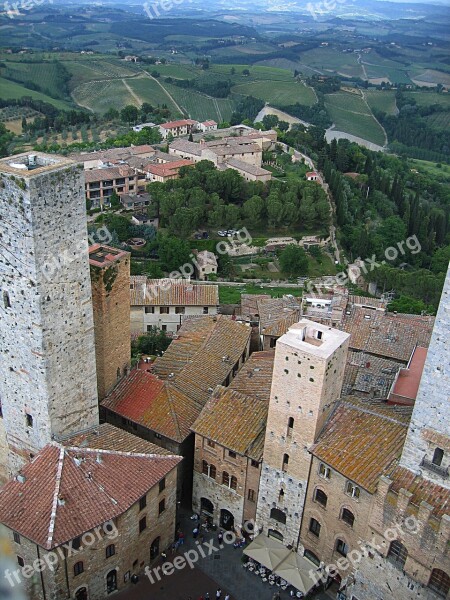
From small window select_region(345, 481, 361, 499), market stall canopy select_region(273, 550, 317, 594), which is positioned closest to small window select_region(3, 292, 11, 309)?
small window select_region(345, 481, 361, 499)

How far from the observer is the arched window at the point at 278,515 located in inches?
1249

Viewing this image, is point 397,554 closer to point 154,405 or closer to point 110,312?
point 154,405

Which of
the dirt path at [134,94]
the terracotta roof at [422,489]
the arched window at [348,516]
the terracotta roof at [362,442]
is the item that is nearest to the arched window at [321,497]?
the arched window at [348,516]

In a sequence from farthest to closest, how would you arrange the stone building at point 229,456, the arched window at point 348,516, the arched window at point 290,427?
the stone building at point 229,456, the arched window at point 290,427, the arched window at point 348,516

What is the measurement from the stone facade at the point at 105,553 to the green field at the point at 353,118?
16075 centimetres

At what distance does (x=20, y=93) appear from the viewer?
15662 cm

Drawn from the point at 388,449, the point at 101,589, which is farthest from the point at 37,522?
the point at 388,449

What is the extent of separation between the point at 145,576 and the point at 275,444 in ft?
32.7

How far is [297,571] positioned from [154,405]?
12.5m

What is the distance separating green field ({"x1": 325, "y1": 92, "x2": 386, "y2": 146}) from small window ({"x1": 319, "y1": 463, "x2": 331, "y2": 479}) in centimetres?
15963

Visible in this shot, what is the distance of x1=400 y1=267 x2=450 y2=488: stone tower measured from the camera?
81.1 feet

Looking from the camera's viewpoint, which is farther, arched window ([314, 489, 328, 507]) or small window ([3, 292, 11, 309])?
arched window ([314, 489, 328, 507])

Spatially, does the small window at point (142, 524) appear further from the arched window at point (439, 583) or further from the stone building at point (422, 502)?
the arched window at point (439, 583)

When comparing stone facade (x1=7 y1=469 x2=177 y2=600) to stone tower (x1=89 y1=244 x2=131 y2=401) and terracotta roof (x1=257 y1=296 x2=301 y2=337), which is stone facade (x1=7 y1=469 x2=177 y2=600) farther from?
terracotta roof (x1=257 y1=296 x2=301 y2=337)
